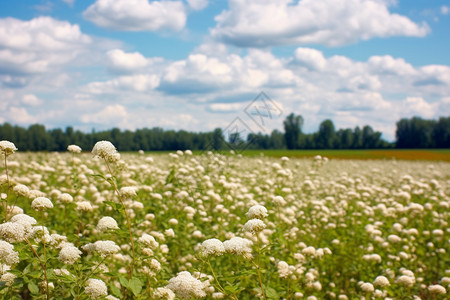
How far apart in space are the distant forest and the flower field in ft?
14.1

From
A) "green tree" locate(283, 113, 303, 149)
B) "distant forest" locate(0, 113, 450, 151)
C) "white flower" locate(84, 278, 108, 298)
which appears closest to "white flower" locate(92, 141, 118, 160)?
"white flower" locate(84, 278, 108, 298)

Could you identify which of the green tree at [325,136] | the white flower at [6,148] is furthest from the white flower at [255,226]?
the green tree at [325,136]

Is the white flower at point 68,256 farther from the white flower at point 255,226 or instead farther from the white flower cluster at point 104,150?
the white flower at point 255,226

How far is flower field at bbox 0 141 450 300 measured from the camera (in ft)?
9.19

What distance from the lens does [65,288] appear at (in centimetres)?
319

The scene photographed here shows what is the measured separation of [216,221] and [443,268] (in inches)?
161

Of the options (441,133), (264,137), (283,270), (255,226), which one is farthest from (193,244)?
(441,133)

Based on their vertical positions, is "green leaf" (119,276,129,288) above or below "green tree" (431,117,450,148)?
below

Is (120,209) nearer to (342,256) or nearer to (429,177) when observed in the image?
(342,256)

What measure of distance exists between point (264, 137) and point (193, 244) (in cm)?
2447

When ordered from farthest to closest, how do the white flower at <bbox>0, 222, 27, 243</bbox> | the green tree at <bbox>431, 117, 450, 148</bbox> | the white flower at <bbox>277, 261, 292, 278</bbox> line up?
the green tree at <bbox>431, 117, 450, 148</bbox>, the white flower at <bbox>277, 261, 292, 278</bbox>, the white flower at <bbox>0, 222, 27, 243</bbox>

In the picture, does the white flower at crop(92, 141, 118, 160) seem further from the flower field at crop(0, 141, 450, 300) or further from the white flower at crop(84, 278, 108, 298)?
the white flower at crop(84, 278, 108, 298)

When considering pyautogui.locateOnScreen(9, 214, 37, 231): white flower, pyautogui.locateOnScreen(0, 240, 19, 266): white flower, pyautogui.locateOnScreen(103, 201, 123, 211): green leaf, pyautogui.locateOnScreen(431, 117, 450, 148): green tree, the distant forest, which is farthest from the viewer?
pyautogui.locateOnScreen(431, 117, 450, 148): green tree

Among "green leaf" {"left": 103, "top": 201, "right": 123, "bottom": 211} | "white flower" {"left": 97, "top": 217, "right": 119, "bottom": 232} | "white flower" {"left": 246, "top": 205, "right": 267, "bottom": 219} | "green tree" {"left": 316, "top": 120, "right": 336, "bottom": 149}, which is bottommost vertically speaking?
"white flower" {"left": 97, "top": 217, "right": 119, "bottom": 232}
